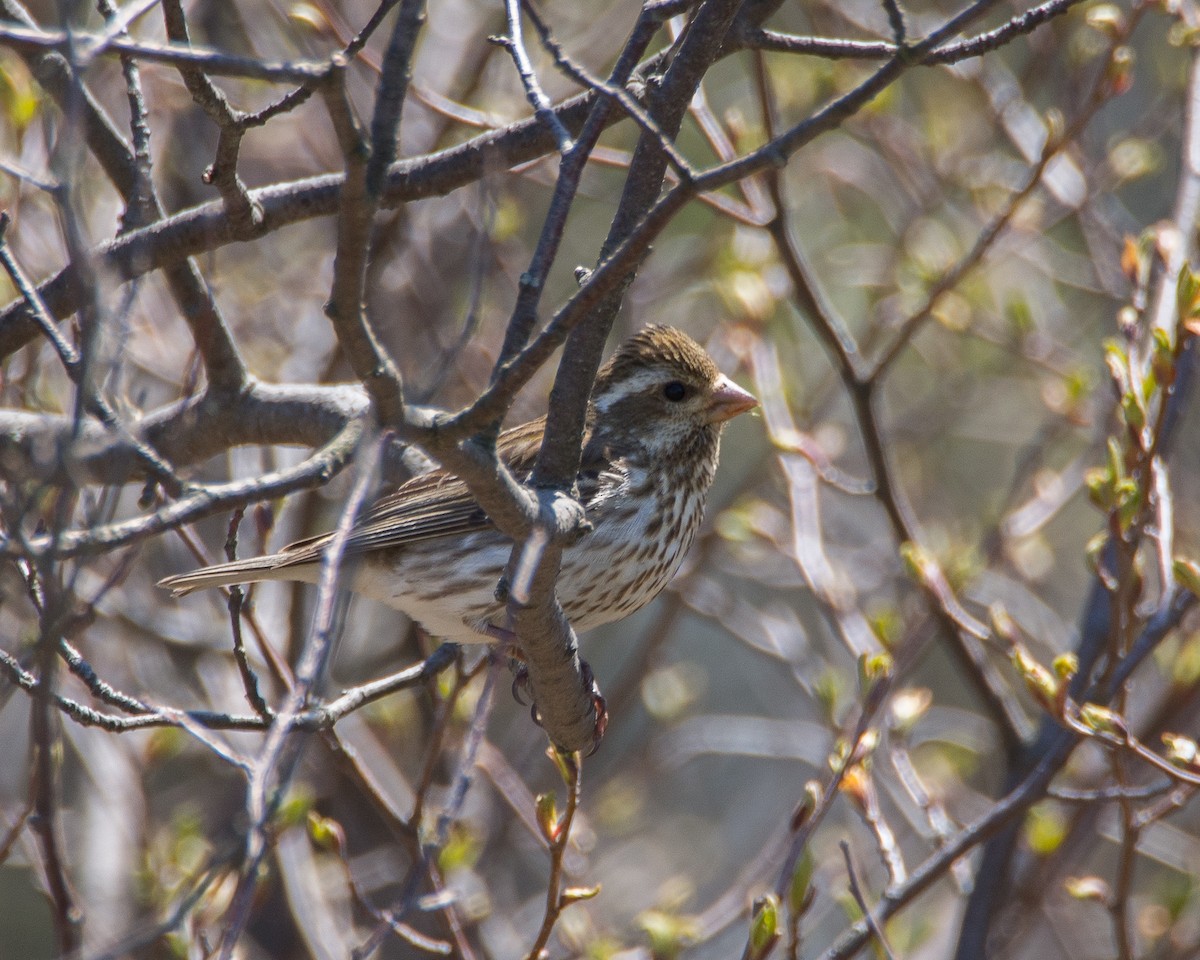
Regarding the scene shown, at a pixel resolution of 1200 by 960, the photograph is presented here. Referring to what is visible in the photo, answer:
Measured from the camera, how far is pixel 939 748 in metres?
6.93

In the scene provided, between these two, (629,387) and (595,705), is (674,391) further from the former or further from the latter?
(595,705)

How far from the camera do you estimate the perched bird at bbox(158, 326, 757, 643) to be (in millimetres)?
4676

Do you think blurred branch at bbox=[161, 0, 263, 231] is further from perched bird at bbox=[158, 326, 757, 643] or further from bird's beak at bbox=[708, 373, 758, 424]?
bird's beak at bbox=[708, 373, 758, 424]

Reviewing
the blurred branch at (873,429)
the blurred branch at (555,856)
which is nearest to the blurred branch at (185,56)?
the blurred branch at (555,856)

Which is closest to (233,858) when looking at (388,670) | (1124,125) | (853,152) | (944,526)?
(388,670)

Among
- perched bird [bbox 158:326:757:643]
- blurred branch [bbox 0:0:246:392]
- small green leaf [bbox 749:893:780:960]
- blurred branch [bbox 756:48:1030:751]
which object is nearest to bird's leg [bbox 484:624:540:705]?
perched bird [bbox 158:326:757:643]

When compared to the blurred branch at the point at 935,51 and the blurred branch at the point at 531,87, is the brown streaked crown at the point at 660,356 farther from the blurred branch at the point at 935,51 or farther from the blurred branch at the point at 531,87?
the blurred branch at the point at 531,87

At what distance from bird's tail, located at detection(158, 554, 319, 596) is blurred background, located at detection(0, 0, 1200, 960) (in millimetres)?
701

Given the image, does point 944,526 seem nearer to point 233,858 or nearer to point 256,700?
point 256,700

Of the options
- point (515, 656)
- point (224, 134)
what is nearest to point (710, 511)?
point (515, 656)

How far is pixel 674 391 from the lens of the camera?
17.1ft

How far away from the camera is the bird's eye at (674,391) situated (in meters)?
5.21

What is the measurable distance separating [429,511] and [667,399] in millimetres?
1013

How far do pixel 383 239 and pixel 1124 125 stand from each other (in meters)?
7.27
